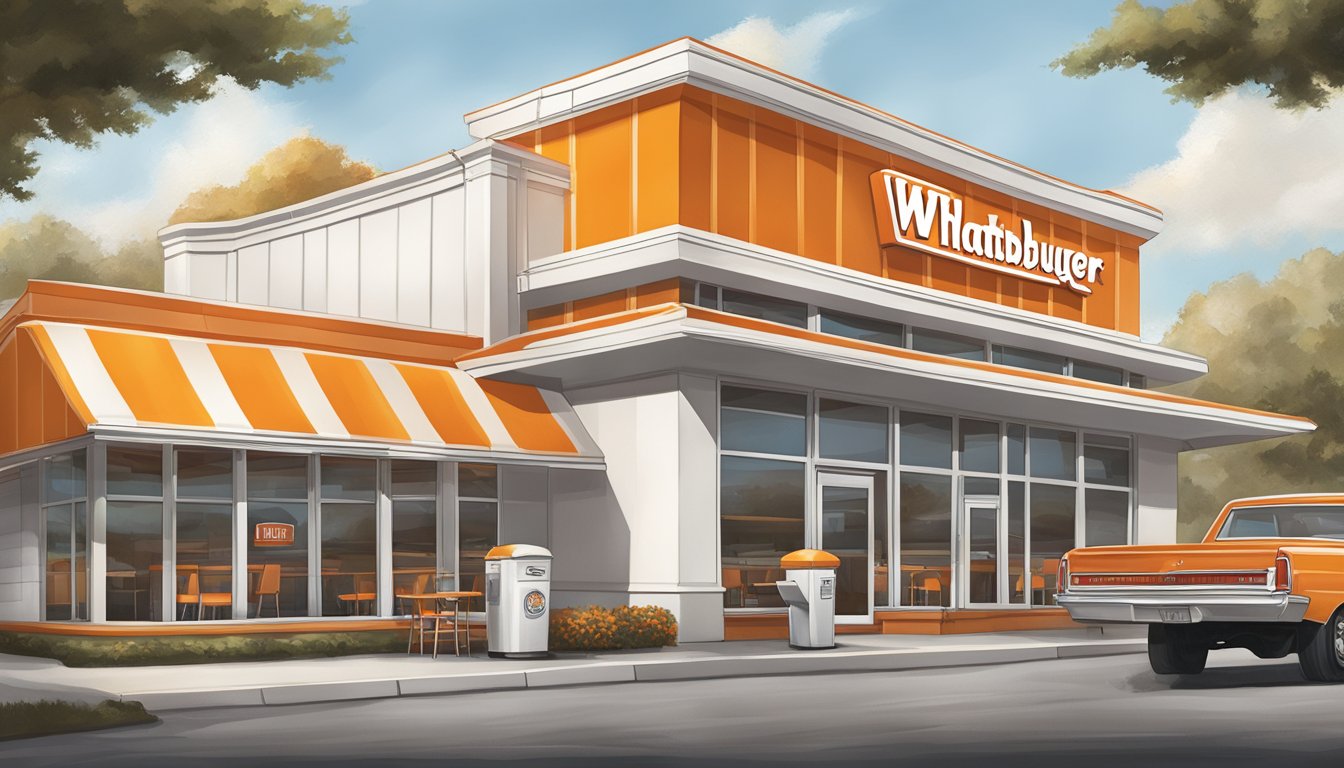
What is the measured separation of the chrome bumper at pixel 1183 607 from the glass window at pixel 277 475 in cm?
1049

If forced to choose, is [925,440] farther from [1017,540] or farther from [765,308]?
[765,308]

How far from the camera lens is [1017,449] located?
28062 millimetres

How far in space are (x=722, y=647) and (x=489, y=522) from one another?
14.3 feet

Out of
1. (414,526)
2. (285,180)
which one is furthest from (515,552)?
(285,180)

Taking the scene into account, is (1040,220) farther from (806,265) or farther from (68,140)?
(68,140)

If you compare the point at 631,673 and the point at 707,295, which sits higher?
the point at 707,295

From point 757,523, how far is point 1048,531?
784 cm

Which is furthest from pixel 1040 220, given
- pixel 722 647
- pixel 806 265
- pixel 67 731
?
pixel 67 731

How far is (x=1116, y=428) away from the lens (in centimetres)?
2998

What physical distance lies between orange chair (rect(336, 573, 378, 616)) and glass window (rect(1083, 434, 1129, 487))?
571 inches

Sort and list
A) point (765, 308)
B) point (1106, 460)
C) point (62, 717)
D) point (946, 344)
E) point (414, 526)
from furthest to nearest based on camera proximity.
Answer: point (1106, 460) < point (946, 344) < point (765, 308) < point (414, 526) < point (62, 717)

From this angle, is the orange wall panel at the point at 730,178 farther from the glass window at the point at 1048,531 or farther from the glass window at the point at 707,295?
the glass window at the point at 1048,531

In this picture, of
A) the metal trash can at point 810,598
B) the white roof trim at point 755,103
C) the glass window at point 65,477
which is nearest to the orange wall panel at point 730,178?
the white roof trim at point 755,103

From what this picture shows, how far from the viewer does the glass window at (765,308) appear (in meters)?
24.9
